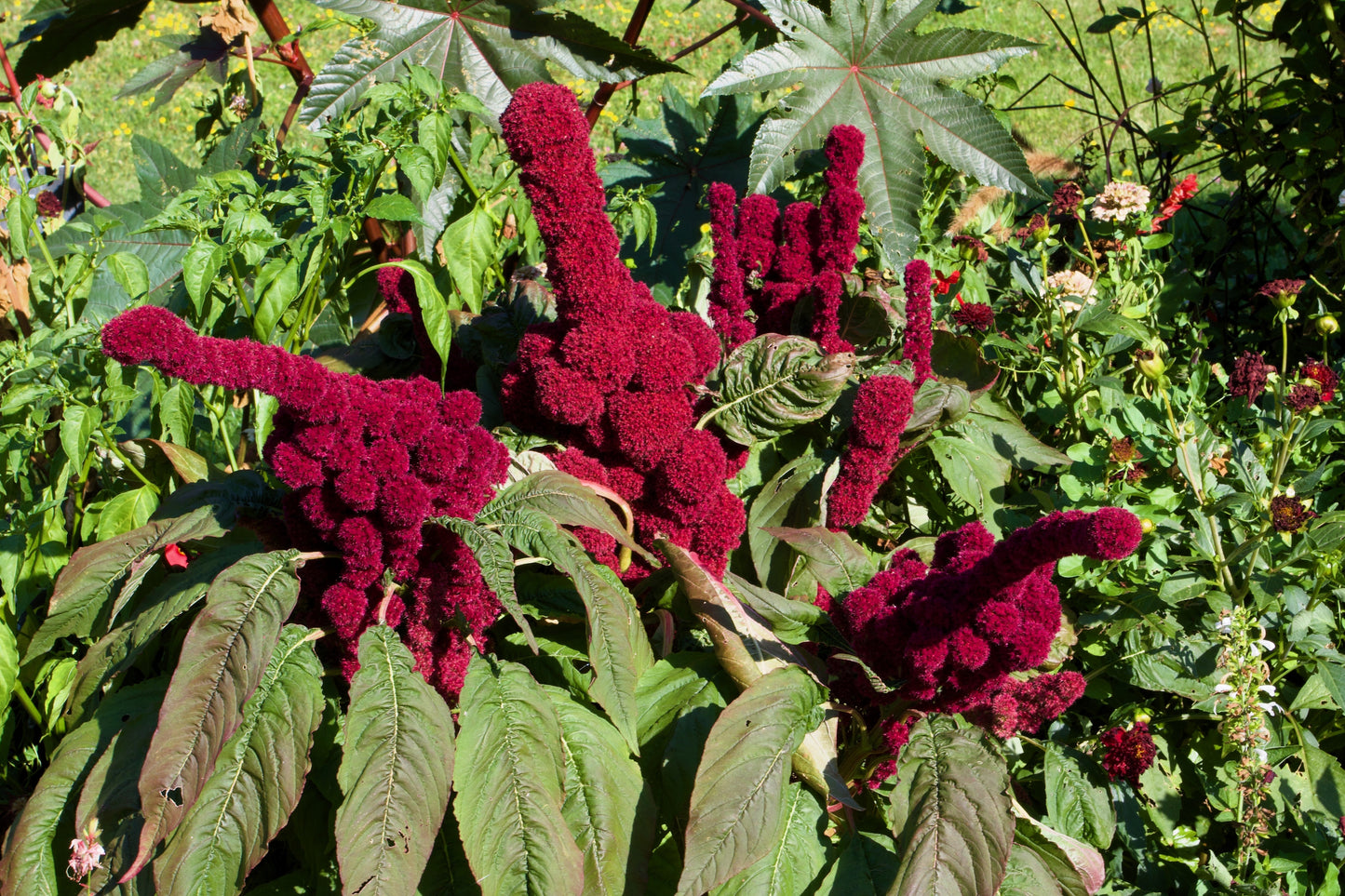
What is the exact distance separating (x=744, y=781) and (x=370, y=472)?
0.58m

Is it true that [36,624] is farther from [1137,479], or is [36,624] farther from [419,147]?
[1137,479]

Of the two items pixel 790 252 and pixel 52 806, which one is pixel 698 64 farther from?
pixel 52 806

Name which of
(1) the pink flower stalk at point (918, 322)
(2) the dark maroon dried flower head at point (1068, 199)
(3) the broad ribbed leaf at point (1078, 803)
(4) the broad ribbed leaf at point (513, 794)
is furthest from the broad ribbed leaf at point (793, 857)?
(2) the dark maroon dried flower head at point (1068, 199)

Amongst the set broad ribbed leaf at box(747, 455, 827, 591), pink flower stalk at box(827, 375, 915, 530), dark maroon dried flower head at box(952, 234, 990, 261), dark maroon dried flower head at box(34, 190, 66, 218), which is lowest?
broad ribbed leaf at box(747, 455, 827, 591)

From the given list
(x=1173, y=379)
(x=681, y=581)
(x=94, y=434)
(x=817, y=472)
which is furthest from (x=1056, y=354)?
(x=94, y=434)

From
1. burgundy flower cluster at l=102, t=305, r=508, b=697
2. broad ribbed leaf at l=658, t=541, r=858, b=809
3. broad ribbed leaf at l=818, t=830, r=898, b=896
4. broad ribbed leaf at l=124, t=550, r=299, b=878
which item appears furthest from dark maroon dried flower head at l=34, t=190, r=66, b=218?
broad ribbed leaf at l=818, t=830, r=898, b=896

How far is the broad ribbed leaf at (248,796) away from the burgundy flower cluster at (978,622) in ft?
2.38

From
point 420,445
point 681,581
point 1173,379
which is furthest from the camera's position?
point 1173,379

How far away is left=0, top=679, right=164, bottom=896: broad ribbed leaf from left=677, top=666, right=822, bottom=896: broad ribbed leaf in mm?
771

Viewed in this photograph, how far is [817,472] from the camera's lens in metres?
1.80

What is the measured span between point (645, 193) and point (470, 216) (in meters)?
0.48

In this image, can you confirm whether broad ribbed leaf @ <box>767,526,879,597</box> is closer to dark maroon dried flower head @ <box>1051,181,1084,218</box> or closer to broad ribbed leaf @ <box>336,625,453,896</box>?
broad ribbed leaf @ <box>336,625,453,896</box>

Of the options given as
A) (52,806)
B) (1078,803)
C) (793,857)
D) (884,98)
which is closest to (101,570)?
(52,806)

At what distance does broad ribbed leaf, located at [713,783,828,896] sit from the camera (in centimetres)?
132
